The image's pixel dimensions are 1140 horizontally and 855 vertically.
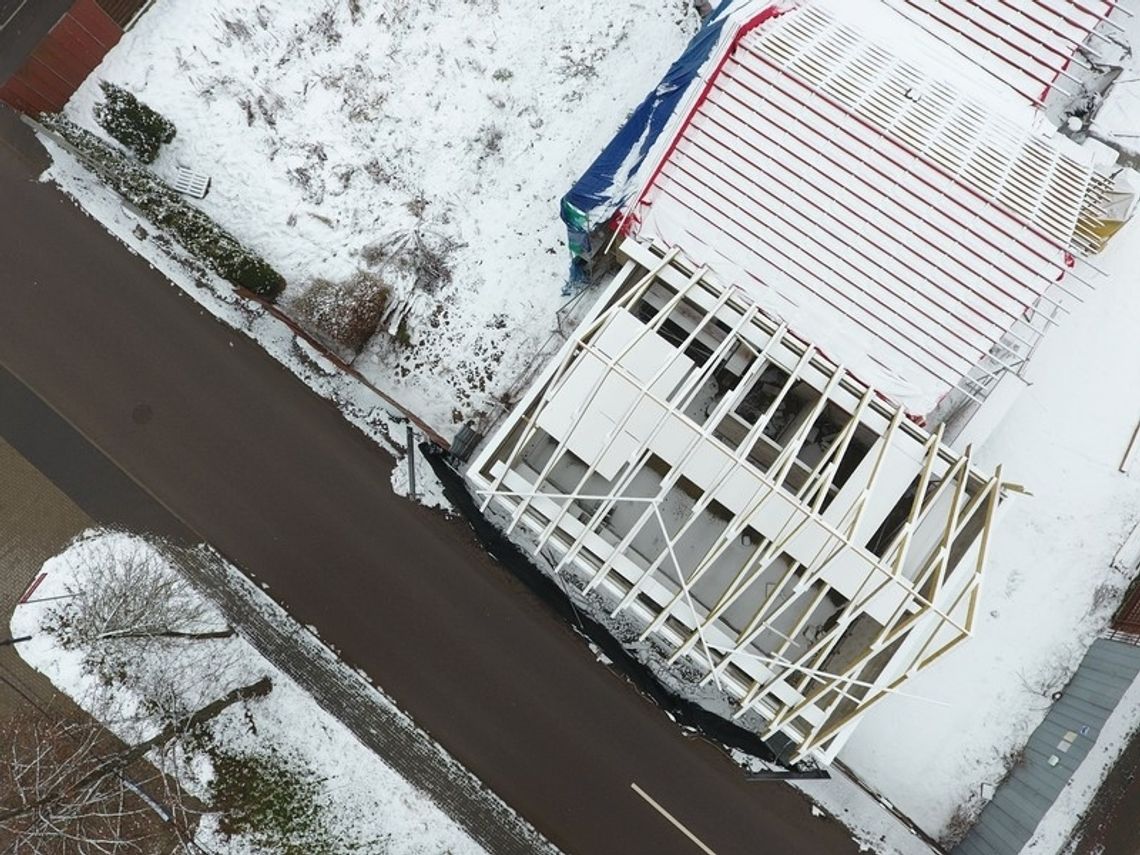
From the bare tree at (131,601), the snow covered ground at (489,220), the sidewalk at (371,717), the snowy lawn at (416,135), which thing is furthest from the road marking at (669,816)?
the bare tree at (131,601)

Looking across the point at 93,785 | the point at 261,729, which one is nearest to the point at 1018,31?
the point at 261,729

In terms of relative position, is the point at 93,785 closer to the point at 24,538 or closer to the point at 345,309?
the point at 24,538

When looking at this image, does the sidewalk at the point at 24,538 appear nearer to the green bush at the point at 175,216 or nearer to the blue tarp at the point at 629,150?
the green bush at the point at 175,216

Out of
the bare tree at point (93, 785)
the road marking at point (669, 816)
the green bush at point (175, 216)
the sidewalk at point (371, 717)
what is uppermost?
the green bush at point (175, 216)

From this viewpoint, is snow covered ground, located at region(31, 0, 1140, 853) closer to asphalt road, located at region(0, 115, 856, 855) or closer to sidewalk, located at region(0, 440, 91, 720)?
asphalt road, located at region(0, 115, 856, 855)

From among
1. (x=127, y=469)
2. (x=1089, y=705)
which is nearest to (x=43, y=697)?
(x=127, y=469)

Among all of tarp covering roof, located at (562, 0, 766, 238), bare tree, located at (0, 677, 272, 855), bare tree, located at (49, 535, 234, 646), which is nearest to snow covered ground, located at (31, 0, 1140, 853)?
tarp covering roof, located at (562, 0, 766, 238)

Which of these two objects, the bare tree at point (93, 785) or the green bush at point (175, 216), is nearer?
the bare tree at point (93, 785)
